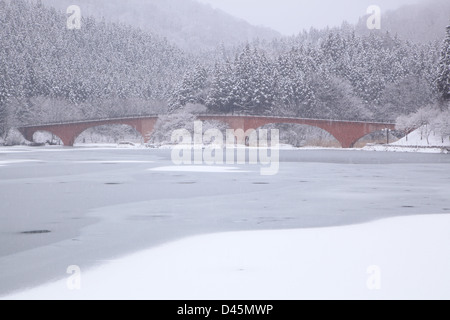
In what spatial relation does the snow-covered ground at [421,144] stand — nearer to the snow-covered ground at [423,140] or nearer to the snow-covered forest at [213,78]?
the snow-covered ground at [423,140]

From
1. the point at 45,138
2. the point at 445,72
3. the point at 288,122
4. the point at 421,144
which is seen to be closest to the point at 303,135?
the point at 288,122

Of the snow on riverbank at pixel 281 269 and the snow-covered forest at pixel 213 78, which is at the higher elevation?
the snow-covered forest at pixel 213 78

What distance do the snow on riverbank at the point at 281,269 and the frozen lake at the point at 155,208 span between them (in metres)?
0.87

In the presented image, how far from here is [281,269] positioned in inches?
358

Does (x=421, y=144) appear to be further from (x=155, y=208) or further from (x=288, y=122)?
(x=155, y=208)

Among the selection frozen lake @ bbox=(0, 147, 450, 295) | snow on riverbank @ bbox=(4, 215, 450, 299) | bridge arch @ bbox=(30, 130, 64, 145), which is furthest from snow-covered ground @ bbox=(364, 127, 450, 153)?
bridge arch @ bbox=(30, 130, 64, 145)

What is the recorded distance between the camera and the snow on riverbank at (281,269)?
309 inches

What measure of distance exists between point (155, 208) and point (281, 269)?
27.0 feet

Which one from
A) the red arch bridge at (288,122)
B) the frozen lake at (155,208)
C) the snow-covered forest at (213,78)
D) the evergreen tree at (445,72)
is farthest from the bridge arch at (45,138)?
the frozen lake at (155,208)

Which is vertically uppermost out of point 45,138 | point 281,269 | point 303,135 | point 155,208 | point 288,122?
point 288,122

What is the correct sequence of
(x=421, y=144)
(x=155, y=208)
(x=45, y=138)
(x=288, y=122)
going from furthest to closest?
(x=45, y=138) < (x=288, y=122) < (x=421, y=144) < (x=155, y=208)

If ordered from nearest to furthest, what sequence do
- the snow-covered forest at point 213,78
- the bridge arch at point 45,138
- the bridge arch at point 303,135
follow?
the bridge arch at point 303,135, the snow-covered forest at point 213,78, the bridge arch at point 45,138

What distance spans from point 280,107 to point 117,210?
84.4 metres

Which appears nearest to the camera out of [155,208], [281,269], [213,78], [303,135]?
[281,269]
